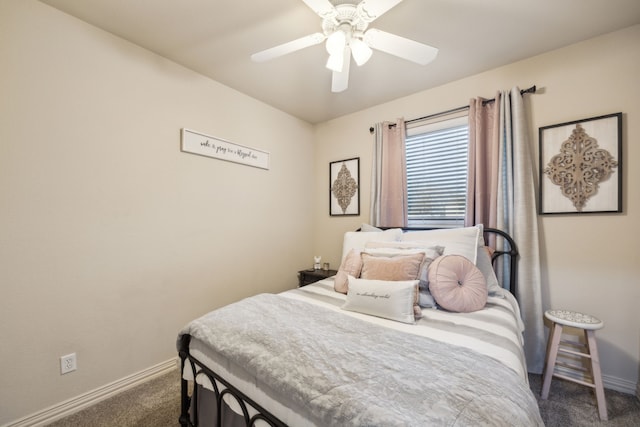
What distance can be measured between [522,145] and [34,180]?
3.34 m

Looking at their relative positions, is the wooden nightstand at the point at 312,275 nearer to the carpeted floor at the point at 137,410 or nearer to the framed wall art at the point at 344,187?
the framed wall art at the point at 344,187

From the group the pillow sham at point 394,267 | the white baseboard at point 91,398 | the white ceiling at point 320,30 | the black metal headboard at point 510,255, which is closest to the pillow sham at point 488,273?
the black metal headboard at point 510,255

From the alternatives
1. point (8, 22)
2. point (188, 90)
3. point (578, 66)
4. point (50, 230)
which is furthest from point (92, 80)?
point (578, 66)

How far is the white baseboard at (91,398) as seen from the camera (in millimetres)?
1496

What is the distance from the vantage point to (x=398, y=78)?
94.2 inches

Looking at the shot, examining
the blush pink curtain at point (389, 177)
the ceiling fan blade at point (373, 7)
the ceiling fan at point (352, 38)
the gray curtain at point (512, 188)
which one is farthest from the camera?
the blush pink curtain at point (389, 177)

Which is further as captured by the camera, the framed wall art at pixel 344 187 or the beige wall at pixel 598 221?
the framed wall art at pixel 344 187

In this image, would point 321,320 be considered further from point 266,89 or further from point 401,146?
point 266,89

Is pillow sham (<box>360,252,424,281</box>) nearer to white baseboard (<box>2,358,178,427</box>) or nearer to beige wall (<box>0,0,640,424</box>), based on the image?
beige wall (<box>0,0,640,424</box>)

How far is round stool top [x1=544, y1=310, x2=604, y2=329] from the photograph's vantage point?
159 centimetres

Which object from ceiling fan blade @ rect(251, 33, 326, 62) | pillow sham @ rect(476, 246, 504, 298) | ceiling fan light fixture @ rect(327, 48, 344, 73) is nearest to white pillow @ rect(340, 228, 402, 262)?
pillow sham @ rect(476, 246, 504, 298)

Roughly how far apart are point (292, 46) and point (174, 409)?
239 centimetres

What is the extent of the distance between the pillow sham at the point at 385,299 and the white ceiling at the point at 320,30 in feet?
5.57

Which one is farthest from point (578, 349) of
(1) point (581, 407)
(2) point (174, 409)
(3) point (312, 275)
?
(2) point (174, 409)
